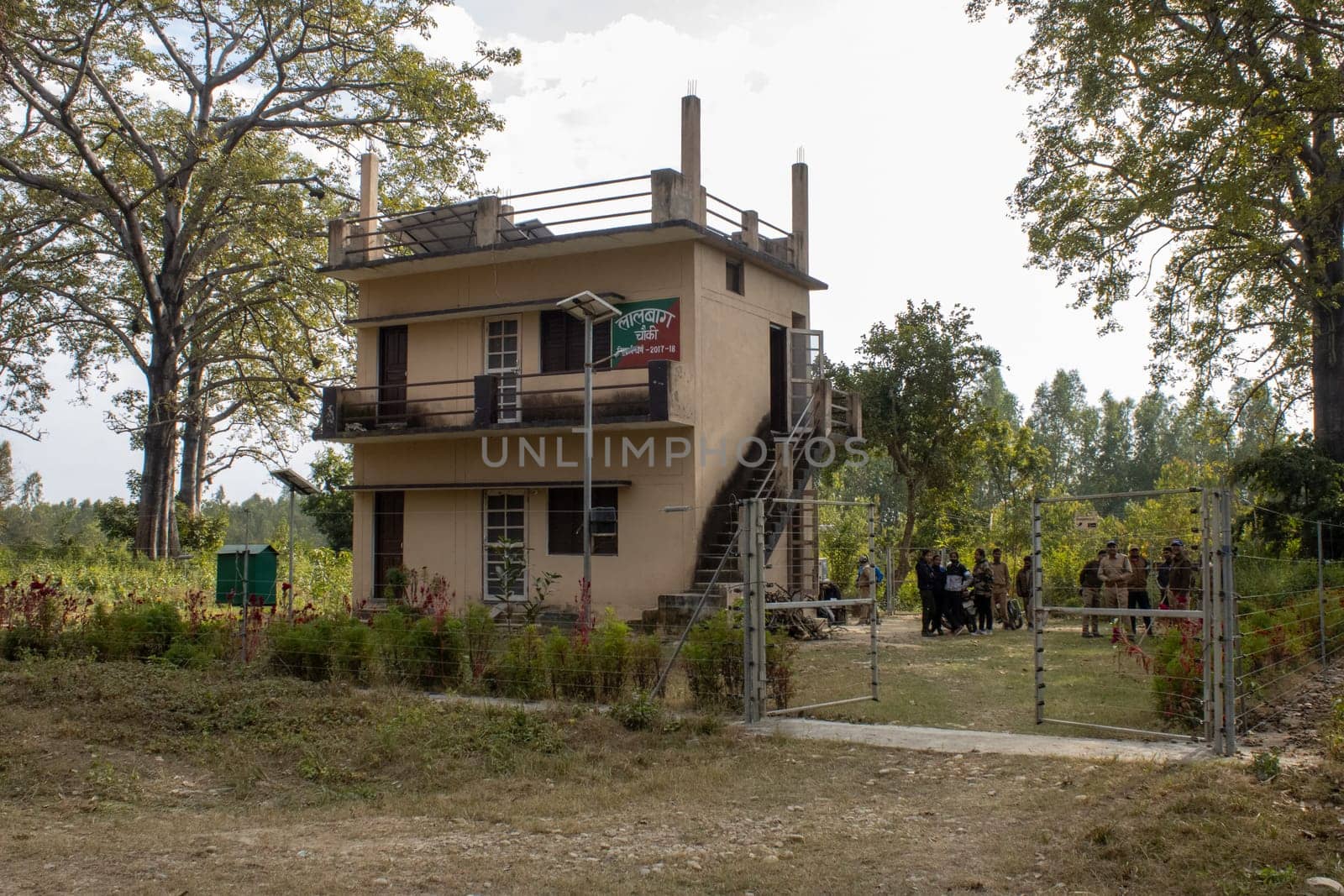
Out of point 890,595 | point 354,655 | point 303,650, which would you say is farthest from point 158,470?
point 354,655

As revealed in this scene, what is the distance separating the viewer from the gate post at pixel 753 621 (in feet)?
34.1

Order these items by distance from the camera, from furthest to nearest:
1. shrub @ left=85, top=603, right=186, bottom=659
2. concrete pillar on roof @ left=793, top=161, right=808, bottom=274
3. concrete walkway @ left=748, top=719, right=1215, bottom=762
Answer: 1. concrete pillar on roof @ left=793, top=161, right=808, bottom=274
2. shrub @ left=85, top=603, right=186, bottom=659
3. concrete walkway @ left=748, top=719, right=1215, bottom=762

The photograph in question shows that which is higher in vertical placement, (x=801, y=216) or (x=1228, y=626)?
(x=801, y=216)

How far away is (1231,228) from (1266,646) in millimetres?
11173

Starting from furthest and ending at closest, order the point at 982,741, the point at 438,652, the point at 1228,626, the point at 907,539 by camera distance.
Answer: the point at 907,539 → the point at 438,652 → the point at 982,741 → the point at 1228,626

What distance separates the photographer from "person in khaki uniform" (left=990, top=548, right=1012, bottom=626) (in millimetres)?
21906

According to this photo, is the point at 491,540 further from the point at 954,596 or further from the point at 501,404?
the point at 954,596

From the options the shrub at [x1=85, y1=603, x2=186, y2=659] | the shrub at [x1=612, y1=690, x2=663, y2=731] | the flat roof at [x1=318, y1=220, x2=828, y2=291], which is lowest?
the shrub at [x1=612, y1=690, x2=663, y2=731]

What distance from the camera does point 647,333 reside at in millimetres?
20234

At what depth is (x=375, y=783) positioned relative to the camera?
8711 millimetres

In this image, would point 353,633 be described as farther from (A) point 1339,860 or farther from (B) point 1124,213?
(B) point 1124,213

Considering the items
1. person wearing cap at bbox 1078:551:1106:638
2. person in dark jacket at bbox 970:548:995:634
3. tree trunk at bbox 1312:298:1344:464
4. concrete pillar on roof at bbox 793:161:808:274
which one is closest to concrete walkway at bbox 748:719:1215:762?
person wearing cap at bbox 1078:551:1106:638

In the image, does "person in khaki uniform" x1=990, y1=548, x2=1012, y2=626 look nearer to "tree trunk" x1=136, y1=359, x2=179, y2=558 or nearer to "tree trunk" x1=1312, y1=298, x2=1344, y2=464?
"tree trunk" x1=1312, y1=298, x2=1344, y2=464

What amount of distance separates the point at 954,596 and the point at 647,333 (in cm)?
741
